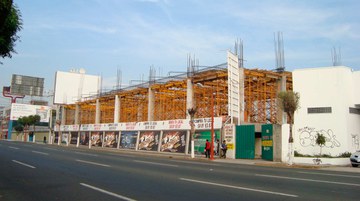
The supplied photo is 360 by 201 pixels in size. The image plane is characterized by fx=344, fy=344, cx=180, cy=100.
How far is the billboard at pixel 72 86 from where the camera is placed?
80500 millimetres

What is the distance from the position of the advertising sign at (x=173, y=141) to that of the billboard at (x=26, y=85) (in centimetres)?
6865

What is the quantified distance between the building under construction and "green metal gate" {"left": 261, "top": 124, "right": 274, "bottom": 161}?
414 cm

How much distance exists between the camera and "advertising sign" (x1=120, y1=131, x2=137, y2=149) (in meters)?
46.2

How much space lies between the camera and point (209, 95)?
42656 millimetres

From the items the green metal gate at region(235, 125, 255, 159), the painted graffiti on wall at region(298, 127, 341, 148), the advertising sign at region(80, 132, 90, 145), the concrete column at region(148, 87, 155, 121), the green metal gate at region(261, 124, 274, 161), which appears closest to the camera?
the green metal gate at region(261, 124, 274, 161)

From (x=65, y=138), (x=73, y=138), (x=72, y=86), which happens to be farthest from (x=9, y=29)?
(x=72, y=86)

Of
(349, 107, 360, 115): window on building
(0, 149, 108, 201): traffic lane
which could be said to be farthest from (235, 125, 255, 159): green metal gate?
(0, 149, 108, 201): traffic lane

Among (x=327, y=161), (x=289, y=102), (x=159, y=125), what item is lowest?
(x=327, y=161)

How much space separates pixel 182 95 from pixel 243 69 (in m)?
13.4

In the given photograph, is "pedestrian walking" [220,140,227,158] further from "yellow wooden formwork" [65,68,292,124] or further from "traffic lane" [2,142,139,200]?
"traffic lane" [2,142,139,200]

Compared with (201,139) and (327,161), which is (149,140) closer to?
(201,139)

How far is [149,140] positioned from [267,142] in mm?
17956

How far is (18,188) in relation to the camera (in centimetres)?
1049

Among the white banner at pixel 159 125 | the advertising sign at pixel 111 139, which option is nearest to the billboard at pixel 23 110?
the white banner at pixel 159 125
